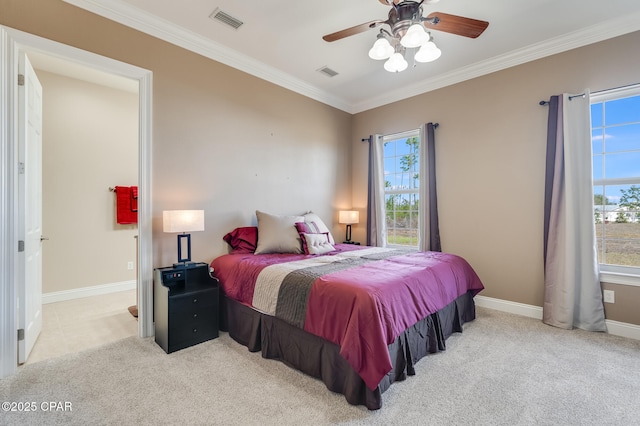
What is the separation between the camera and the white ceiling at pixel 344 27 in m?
2.52

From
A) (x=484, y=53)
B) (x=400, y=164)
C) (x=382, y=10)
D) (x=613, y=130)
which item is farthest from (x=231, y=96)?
(x=613, y=130)

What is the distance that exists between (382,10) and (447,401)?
3.09 metres

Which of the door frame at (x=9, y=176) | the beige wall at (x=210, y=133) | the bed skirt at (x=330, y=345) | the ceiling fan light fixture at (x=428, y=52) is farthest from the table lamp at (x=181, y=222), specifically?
the ceiling fan light fixture at (x=428, y=52)

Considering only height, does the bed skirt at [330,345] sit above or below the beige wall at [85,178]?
below

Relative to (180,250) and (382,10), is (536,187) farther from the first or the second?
(180,250)

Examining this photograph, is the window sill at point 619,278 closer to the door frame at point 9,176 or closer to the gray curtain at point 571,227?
the gray curtain at point 571,227

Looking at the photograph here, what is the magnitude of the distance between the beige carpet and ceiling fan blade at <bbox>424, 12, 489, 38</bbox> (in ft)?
8.05

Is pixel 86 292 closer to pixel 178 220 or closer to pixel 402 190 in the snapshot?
pixel 178 220

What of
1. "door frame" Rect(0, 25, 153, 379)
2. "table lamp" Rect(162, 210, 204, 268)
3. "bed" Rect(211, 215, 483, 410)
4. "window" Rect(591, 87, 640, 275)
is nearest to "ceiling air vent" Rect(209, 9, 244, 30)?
"door frame" Rect(0, 25, 153, 379)

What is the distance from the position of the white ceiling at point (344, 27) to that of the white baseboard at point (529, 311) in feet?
8.99

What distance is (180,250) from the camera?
9.09ft

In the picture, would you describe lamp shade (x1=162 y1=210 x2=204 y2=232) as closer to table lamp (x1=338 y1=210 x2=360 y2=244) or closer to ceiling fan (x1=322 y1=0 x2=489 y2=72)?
ceiling fan (x1=322 y1=0 x2=489 y2=72)

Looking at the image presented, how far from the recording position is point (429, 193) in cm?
392

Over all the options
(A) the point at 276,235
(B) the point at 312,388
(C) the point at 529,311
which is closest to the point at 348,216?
(A) the point at 276,235
